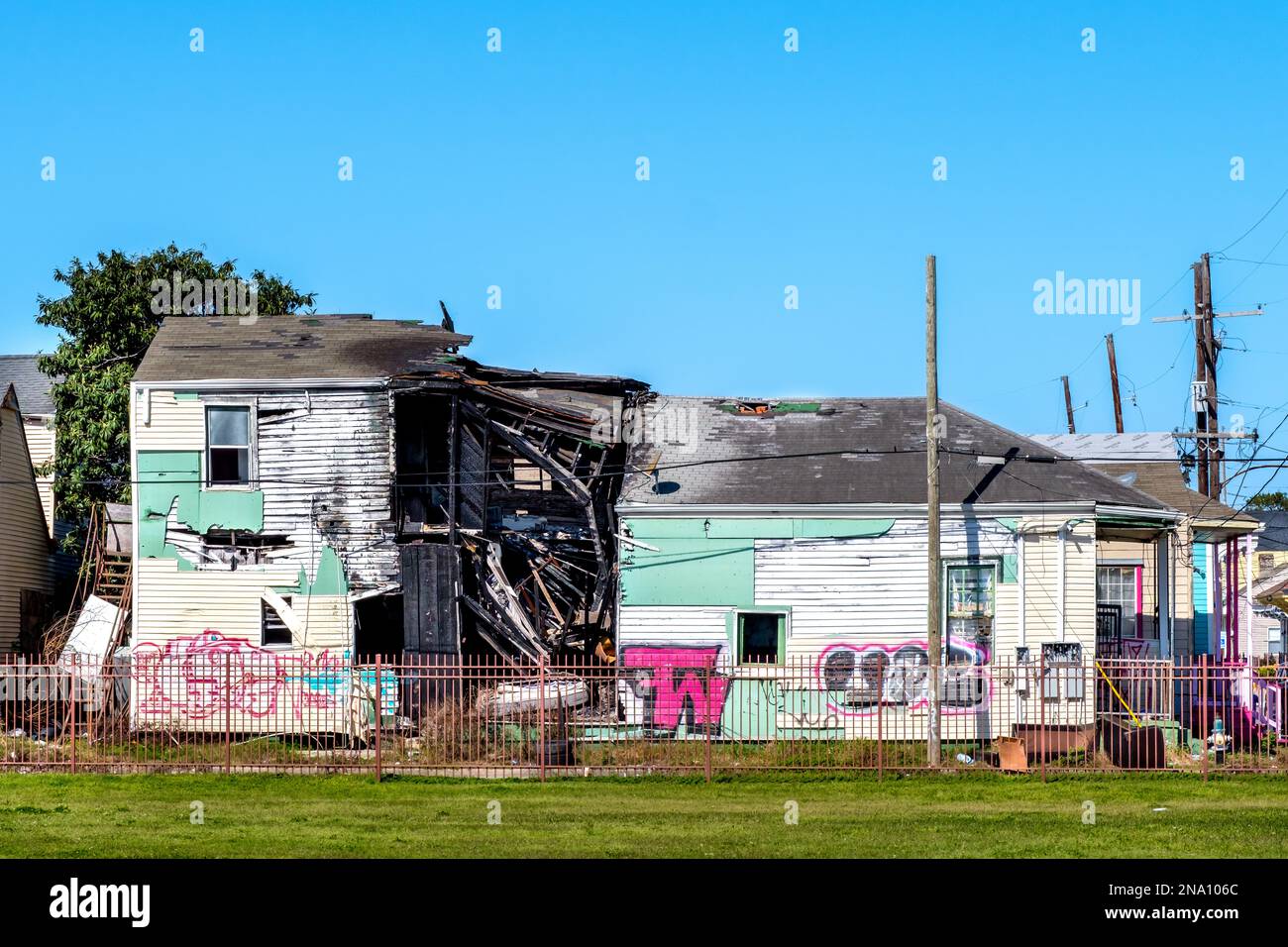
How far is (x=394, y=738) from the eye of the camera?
21.9 metres

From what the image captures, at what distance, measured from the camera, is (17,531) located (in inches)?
1344

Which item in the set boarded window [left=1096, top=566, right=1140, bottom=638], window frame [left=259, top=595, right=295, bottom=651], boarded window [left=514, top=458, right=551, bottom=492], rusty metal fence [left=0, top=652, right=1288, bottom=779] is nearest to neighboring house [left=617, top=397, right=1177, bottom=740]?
rusty metal fence [left=0, top=652, right=1288, bottom=779]

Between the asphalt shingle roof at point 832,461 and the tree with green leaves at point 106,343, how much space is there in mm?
13904

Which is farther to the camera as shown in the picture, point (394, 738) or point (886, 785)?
point (394, 738)

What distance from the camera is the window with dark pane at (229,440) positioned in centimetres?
2747

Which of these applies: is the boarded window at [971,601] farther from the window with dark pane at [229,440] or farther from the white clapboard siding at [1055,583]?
the window with dark pane at [229,440]

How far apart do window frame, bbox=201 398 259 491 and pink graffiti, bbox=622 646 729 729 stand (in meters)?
7.29

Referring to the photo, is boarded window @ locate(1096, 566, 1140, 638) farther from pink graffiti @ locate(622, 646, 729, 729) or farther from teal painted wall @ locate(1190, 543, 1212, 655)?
pink graffiti @ locate(622, 646, 729, 729)

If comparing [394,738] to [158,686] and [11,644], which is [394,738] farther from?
[11,644]

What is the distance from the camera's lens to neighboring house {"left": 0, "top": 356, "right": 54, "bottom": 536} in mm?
40000

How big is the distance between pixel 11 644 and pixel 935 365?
20.8m

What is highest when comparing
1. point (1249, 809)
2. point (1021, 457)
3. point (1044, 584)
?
point (1021, 457)

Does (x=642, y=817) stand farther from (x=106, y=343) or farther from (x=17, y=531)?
(x=106, y=343)

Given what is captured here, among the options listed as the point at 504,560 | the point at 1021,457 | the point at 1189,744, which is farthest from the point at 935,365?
the point at 504,560
